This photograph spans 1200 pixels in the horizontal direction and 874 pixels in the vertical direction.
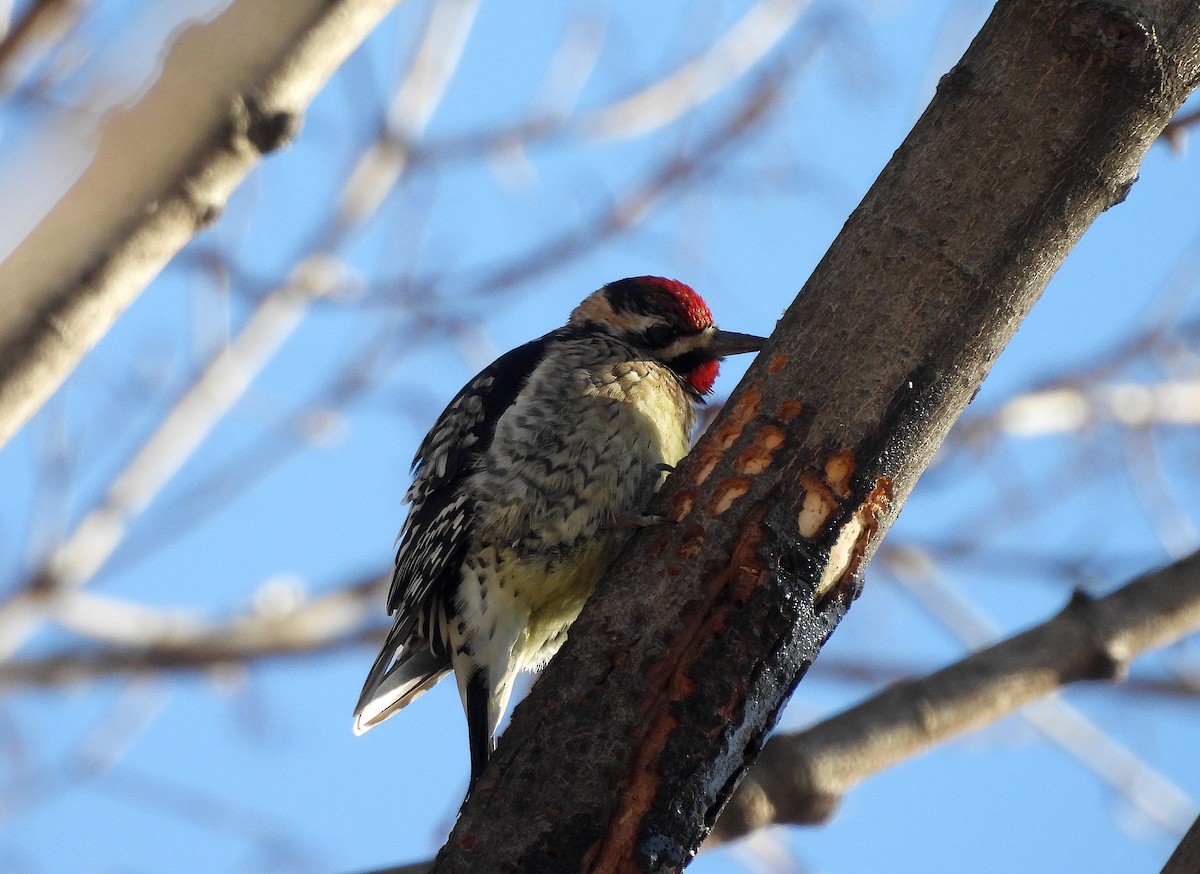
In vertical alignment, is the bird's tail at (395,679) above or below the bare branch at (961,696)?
above

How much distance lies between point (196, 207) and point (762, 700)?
113cm

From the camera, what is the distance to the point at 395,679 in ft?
11.3

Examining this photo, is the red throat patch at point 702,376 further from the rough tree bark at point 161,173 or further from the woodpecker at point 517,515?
the rough tree bark at point 161,173

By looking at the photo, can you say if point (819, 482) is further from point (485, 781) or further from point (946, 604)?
point (946, 604)

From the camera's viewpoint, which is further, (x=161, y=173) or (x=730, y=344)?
(x=730, y=344)

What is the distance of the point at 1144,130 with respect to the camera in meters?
2.16

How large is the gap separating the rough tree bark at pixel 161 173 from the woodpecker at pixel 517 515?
150 cm

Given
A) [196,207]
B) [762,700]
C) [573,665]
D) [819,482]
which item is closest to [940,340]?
[819,482]

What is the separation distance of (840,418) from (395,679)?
169 centimetres

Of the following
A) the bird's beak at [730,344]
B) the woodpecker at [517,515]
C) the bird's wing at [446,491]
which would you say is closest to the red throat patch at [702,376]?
the bird's beak at [730,344]

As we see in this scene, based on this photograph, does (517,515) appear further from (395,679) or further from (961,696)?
(961,696)

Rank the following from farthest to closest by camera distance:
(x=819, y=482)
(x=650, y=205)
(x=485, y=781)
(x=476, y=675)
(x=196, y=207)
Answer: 1. (x=650, y=205)
2. (x=476, y=675)
3. (x=819, y=482)
4. (x=485, y=781)
5. (x=196, y=207)

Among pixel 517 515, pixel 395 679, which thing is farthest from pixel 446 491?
pixel 395 679

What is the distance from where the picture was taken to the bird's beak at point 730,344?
3.98 m
